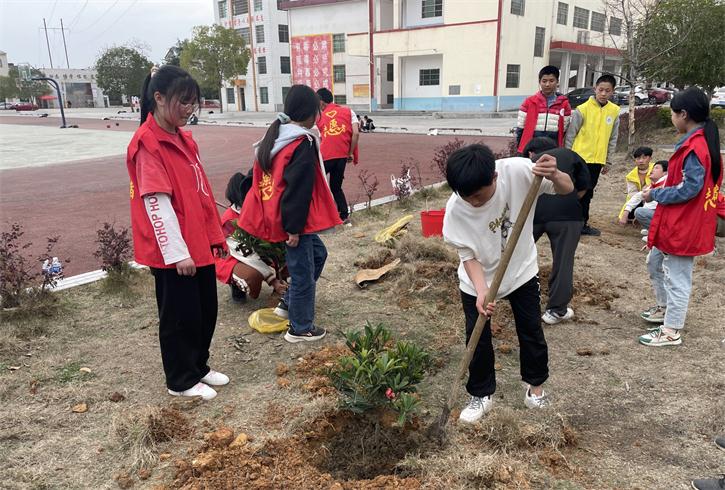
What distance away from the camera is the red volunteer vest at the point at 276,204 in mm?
3127

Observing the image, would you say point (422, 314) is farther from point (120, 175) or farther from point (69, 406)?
point (120, 175)

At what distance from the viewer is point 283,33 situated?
42.1m

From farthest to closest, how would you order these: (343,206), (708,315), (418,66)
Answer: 1. (418,66)
2. (343,206)
3. (708,315)

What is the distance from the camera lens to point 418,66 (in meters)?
31.8

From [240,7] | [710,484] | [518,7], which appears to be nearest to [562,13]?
[518,7]

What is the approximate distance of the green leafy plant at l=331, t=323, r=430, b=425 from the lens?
222 centimetres

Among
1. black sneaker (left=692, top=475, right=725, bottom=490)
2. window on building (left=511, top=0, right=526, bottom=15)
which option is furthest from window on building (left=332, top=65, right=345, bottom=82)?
black sneaker (left=692, top=475, right=725, bottom=490)

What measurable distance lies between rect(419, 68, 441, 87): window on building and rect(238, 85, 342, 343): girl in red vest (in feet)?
97.5

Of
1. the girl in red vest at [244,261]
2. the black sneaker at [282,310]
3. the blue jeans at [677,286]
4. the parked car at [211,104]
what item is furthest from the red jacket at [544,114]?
the parked car at [211,104]

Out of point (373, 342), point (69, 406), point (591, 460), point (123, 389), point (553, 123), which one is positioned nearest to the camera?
point (591, 460)

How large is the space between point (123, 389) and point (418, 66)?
31.6m

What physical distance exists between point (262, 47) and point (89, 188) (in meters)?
36.0

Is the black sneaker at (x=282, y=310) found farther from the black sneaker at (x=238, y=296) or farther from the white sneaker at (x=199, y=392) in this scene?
the white sneaker at (x=199, y=392)

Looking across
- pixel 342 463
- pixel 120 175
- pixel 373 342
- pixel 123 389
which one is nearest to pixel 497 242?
pixel 373 342
